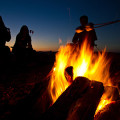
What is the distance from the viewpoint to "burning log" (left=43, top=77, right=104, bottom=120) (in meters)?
1.86

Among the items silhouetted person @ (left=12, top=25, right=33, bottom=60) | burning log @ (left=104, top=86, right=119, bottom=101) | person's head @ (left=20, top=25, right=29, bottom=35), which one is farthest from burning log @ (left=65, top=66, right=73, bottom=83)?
person's head @ (left=20, top=25, right=29, bottom=35)

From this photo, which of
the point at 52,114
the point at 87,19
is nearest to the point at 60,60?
the point at 87,19

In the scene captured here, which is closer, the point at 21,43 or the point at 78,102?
the point at 78,102

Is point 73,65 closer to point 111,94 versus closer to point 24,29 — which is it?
point 111,94

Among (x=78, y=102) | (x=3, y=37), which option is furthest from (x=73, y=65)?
(x=3, y=37)

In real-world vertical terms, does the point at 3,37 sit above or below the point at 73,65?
above

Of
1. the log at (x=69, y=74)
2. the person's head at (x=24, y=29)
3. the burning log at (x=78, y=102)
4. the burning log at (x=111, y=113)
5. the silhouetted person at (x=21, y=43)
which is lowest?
the burning log at (x=111, y=113)

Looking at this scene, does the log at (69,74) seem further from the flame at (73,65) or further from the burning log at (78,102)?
the burning log at (78,102)

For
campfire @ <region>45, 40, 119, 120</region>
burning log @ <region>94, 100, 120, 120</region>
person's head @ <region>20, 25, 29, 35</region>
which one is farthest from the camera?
person's head @ <region>20, 25, 29, 35</region>

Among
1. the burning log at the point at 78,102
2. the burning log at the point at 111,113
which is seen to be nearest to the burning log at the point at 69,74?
the burning log at the point at 78,102

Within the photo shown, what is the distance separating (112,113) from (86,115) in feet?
2.18

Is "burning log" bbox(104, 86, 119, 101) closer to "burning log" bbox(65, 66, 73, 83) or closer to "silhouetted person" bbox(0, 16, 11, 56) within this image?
"burning log" bbox(65, 66, 73, 83)

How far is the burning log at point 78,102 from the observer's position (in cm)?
186

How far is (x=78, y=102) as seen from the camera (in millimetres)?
2086
